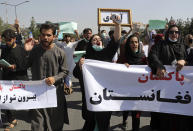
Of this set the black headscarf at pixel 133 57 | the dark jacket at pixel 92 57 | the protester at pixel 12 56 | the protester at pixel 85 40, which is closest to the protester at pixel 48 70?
the dark jacket at pixel 92 57

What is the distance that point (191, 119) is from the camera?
326 centimetres

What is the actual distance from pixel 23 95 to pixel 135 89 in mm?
1735

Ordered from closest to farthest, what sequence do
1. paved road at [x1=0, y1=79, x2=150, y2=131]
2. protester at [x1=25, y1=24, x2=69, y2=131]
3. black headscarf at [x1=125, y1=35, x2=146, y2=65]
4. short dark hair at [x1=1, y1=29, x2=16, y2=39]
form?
protester at [x1=25, y1=24, x2=69, y2=131]
black headscarf at [x1=125, y1=35, x2=146, y2=65]
short dark hair at [x1=1, y1=29, x2=16, y2=39]
paved road at [x1=0, y1=79, x2=150, y2=131]

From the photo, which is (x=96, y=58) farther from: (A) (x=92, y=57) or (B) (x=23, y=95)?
(B) (x=23, y=95)

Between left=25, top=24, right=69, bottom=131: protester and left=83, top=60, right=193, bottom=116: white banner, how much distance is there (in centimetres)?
41

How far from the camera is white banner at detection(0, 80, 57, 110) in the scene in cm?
325

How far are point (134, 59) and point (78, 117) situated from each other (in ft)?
6.18

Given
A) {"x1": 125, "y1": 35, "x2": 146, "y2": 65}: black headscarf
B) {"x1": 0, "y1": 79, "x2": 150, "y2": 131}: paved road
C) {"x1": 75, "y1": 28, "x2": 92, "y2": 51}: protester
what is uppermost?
{"x1": 75, "y1": 28, "x2": 92, "y2": 51}: protester

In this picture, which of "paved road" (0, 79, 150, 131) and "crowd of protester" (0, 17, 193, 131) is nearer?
"crowd of protester" (0, 17, 193, 131)

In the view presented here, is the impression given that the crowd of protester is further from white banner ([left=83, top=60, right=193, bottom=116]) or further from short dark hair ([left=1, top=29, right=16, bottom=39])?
short dark hair ([left=1, top=29, right=16, bottom=39])

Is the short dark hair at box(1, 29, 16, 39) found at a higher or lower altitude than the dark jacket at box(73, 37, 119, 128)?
higher

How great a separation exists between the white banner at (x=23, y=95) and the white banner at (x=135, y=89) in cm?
67

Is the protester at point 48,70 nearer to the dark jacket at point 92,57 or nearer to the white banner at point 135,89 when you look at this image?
the dark jacket at point 92,57

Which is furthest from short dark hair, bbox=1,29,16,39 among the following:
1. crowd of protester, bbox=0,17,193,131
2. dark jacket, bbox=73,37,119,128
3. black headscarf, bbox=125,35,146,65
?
black headscarf, bbox=125,35,146,65
